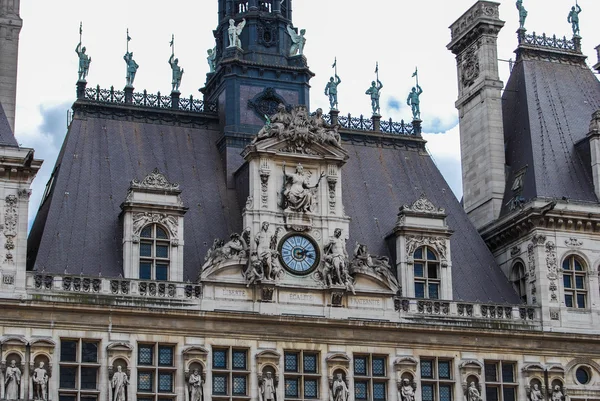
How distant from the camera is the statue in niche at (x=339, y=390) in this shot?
46812mm

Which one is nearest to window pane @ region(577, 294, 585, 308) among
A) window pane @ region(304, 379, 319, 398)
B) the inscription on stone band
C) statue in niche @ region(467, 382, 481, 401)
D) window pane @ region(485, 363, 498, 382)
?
window pane @ region(485, 363, 498, 382)

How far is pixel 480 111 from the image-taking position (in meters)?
57.2

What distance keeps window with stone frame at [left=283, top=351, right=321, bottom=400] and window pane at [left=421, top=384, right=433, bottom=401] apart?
3.96m

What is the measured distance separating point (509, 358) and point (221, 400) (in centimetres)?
1102

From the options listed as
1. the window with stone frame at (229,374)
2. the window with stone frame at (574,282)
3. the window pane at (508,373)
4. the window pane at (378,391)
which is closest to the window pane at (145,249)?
the window with stone frame at (229,374)

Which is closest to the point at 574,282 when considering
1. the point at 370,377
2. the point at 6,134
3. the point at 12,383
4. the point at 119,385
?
the point at 370,377

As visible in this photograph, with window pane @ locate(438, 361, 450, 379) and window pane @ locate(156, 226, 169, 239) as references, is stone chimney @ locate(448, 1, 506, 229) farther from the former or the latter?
window pane @ locate(156, 226, 169, 239)

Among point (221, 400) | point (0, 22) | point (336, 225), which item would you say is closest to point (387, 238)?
point (336, 225)

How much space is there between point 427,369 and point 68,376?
41.9 ft

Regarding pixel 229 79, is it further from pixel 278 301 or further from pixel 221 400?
pixel 221 400

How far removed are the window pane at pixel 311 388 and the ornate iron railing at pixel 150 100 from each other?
40.5 ft

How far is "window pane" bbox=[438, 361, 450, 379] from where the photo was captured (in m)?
48.9

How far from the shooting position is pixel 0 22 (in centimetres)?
4966

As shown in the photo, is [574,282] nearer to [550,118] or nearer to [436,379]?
[436,379]
